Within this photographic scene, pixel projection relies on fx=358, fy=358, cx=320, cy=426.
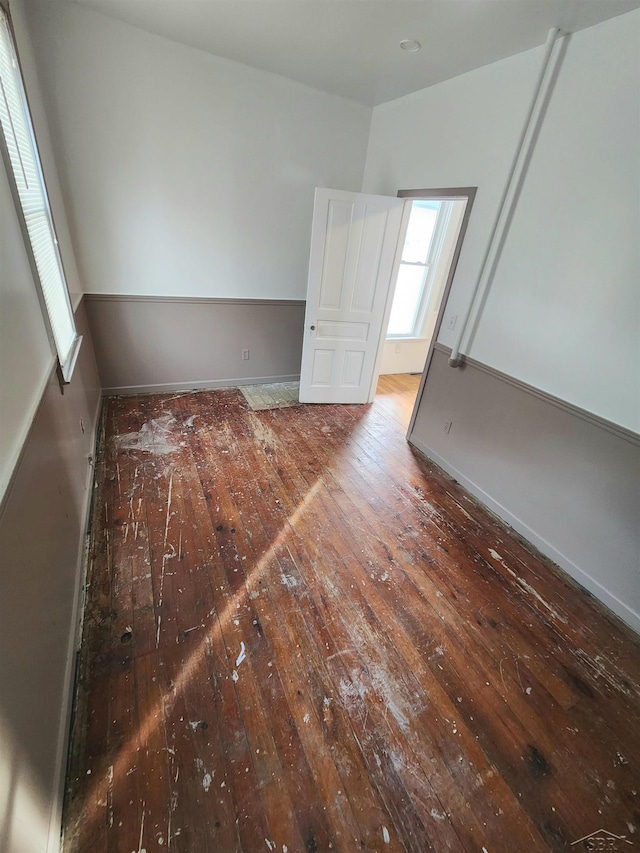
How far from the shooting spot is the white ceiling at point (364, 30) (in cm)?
172

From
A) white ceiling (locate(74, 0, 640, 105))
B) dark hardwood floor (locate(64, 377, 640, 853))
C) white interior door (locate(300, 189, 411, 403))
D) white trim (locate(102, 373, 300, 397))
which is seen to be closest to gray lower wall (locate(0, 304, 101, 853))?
dark hardwood floor (locate(64, 377, 640, 853))

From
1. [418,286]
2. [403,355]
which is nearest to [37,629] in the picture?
[403,355]

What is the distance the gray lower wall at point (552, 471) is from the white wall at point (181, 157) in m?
2.03

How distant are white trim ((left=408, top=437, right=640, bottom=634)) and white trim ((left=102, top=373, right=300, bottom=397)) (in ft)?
6.45

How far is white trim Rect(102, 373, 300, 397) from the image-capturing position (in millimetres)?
3432

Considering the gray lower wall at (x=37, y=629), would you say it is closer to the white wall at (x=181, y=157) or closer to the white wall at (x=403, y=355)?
the white wall at (x=181, y=157)

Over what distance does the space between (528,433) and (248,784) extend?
220 cm

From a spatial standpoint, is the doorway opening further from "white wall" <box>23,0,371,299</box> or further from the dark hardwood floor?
the dark hardwood floor

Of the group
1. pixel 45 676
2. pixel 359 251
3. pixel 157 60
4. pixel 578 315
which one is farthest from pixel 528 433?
pixel 157 60

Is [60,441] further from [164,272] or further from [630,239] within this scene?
[630,239]

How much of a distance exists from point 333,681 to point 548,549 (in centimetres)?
155

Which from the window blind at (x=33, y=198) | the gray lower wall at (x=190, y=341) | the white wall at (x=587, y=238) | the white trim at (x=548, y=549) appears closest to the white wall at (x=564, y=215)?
the white wall at (x=587, y=238)

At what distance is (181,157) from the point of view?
285 cm

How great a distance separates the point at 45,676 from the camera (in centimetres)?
115
